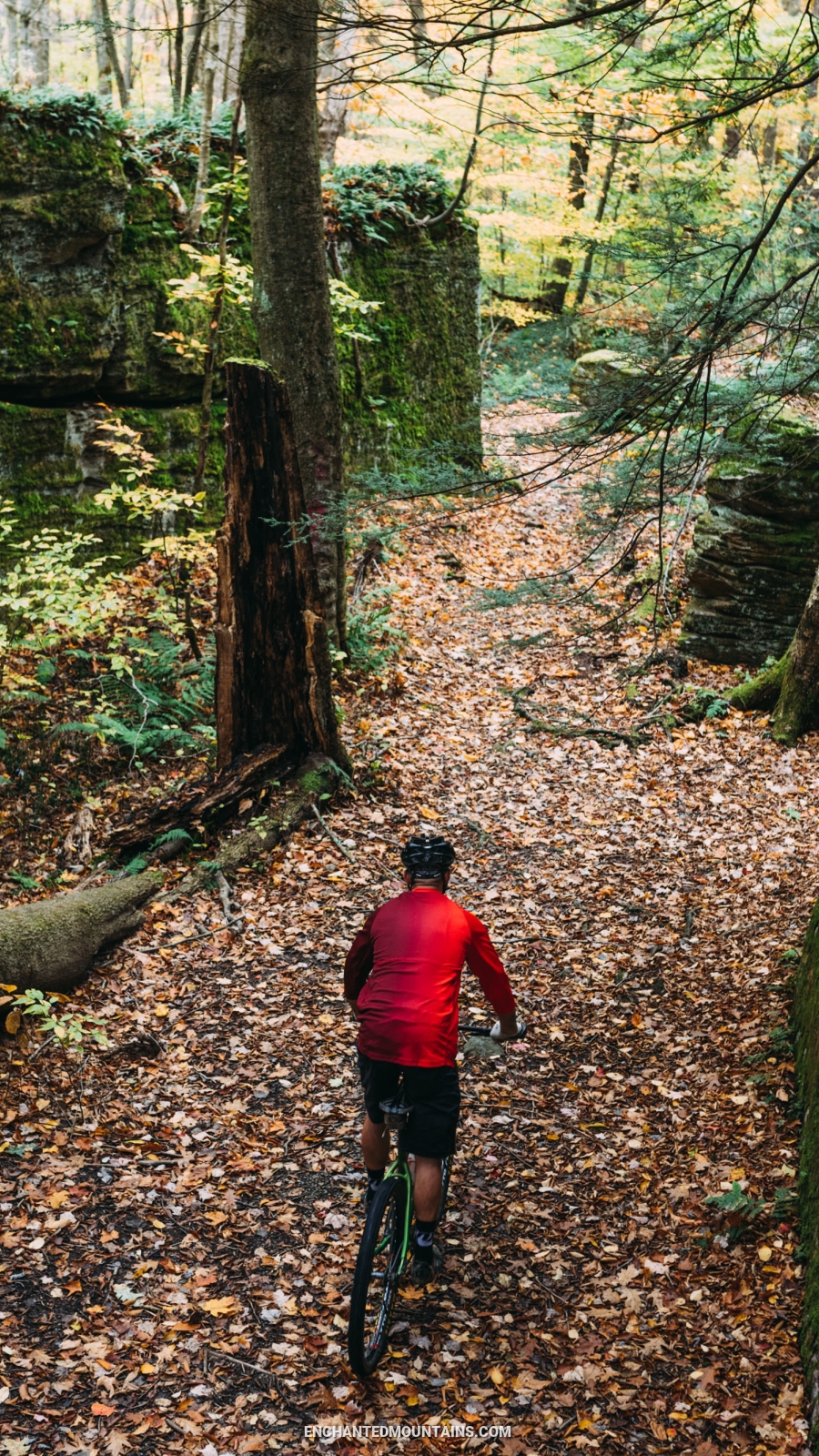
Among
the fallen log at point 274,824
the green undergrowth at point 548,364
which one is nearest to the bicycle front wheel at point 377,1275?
the fallen log at point 274,824

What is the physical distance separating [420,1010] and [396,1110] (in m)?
0.44

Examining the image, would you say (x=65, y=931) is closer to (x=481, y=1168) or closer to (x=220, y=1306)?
(x=220, y=1306)

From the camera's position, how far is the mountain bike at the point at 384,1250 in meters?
3.46

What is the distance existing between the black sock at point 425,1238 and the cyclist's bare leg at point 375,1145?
0.89 ft

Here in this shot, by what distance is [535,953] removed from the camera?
6.84 metres

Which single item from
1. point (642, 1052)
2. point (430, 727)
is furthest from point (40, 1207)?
point (430, 727)

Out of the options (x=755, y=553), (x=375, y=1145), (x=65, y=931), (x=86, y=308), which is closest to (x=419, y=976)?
(x=375, y=1145)

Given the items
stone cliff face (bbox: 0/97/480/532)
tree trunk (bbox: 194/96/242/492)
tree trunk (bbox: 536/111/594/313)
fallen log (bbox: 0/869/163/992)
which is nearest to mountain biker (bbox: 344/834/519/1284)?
fallen log (bbox: 0/869/163/992)

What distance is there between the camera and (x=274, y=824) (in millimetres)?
7820

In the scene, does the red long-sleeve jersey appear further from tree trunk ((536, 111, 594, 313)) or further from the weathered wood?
tree trunk ((536, 111, 594, 313))

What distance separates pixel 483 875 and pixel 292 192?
6281 mm

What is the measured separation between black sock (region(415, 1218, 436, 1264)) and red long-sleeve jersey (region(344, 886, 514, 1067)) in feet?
2.45

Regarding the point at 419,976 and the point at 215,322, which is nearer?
the point at 419,976

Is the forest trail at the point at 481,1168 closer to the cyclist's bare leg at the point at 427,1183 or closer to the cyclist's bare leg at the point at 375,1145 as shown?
the cyclist's bare leg at the point at 427,1183
